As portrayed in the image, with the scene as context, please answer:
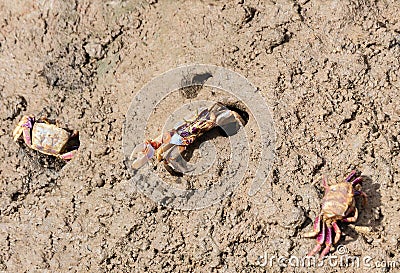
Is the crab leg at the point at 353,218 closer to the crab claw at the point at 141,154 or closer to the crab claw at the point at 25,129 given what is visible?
the crab claw at the point at 141,154

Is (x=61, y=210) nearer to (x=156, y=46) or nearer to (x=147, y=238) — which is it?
(x=147, y=238)

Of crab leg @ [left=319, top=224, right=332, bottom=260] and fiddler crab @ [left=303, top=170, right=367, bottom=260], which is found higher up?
fiddler crab @ [left=303, top=170, right=367, bottom=260]

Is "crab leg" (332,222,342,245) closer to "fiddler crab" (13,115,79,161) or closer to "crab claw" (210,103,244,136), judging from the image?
"crab claw" (210,103,244,136)

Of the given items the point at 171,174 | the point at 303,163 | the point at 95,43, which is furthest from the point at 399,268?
the point at 95,43

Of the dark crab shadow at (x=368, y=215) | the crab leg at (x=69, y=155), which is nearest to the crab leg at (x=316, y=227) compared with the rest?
the dark crab shadow at (x=368, y=215)

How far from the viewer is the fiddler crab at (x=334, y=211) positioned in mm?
3320

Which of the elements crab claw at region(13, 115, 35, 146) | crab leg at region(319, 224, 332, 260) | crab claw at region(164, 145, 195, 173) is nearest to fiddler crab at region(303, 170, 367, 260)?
crab leg at region(319, 224, 332, 260)

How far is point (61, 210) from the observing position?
3.85 meters

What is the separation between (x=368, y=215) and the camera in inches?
137

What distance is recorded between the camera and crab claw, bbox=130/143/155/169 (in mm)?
3664

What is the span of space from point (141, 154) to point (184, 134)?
303mm

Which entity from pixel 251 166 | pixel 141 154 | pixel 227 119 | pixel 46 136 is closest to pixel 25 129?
pixel 46 136

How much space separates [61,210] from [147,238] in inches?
24.9

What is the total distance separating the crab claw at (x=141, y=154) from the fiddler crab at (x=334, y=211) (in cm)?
105
